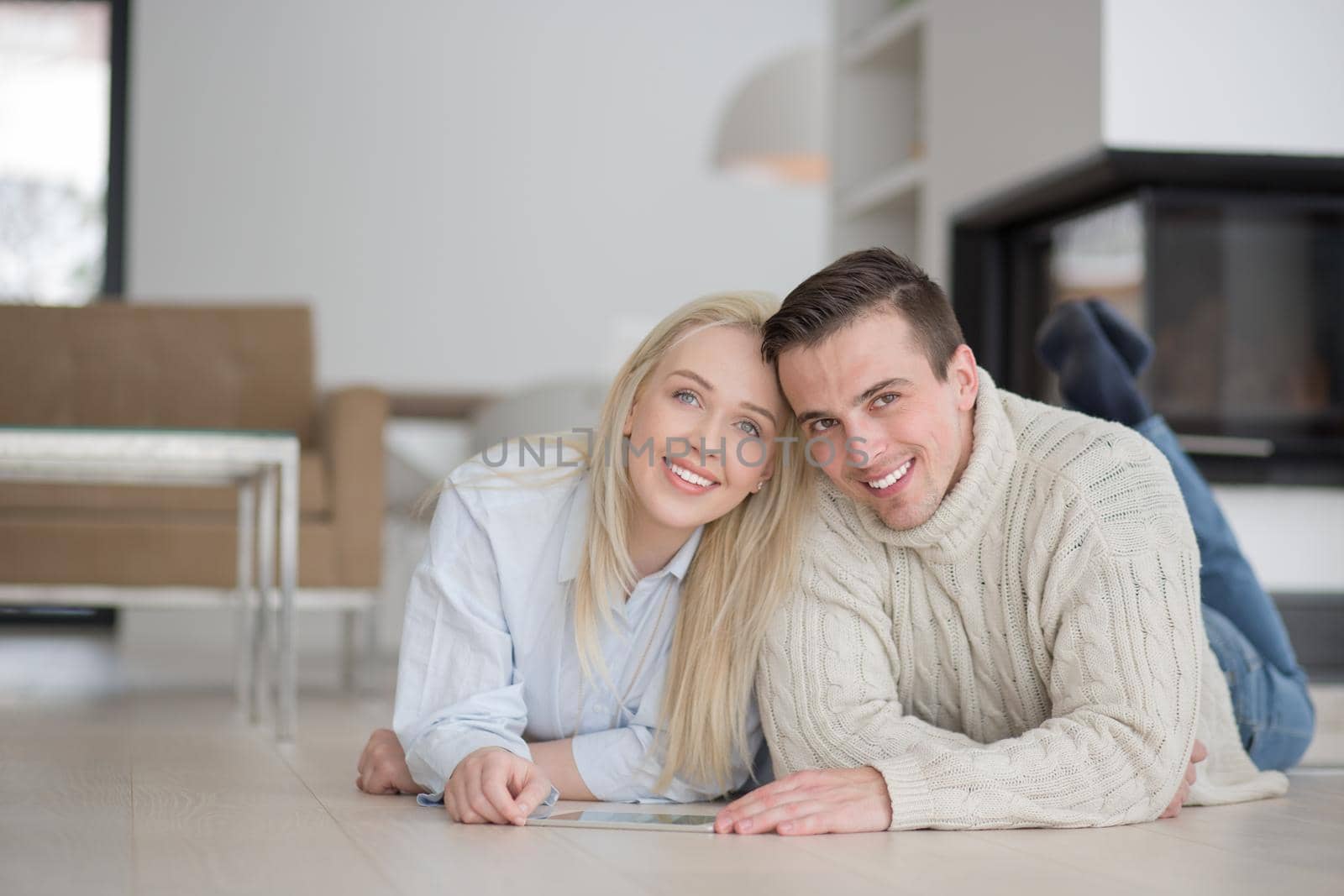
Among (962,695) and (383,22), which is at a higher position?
(383,22)

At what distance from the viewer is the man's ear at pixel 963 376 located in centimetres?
171

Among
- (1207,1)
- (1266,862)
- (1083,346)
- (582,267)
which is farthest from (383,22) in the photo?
(1266,862)

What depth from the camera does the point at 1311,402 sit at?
3.45 metres

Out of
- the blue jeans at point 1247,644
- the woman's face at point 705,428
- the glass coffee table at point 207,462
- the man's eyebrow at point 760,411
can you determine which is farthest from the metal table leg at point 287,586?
the blue jeans at point 1247,644

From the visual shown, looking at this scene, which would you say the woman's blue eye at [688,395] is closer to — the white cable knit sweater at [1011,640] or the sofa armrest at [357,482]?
the white cable knit sweater at [1011,640]

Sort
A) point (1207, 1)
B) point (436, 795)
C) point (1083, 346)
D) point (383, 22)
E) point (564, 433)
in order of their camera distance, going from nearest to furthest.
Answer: point (436, 795) → point (564, 433) → point (1083, 346) → point (1207, 1) → point (383, 22)

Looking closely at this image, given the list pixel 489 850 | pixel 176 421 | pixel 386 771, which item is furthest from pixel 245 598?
pixel 489 850

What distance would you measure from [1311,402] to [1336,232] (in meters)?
0.39

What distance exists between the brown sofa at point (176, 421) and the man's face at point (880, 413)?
191 centimetres

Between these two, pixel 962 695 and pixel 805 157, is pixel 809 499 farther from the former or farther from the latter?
pixel 805 157

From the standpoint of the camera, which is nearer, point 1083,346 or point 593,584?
point 593,584

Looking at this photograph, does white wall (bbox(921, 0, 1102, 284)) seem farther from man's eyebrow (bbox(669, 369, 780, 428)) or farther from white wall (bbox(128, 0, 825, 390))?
white wall (bbox(128, 0, 825, 390))

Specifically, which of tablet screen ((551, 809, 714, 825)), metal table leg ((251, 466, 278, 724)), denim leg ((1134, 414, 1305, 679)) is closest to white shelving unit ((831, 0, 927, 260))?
metal table leg ((251, 466, 278, 724))

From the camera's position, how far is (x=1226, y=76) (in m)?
3.32
